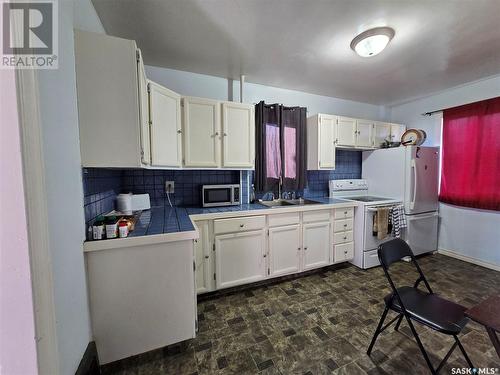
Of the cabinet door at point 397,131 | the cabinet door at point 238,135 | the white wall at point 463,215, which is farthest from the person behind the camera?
the cabinet door at point 397,131

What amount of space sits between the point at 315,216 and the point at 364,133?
1.66 m

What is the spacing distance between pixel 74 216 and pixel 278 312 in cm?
175

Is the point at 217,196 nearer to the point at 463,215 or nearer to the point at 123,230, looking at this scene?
the point at 123,230

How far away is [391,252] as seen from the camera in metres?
1.45

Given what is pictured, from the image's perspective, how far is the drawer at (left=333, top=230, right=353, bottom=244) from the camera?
2607 mm

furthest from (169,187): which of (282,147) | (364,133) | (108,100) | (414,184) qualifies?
(414,184)

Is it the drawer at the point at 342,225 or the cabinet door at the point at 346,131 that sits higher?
the cabinet door at the point at 346,131

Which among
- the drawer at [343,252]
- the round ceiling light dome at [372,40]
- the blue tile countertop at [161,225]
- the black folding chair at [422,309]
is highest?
the round ceiling light dome at [372,40]

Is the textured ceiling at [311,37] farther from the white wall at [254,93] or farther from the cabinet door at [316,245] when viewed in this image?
the cabinet door at [316,245]

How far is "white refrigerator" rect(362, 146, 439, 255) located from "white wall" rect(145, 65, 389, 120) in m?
0.96

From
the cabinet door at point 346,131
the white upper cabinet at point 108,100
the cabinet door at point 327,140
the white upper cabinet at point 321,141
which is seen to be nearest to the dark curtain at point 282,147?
the white upper cabinet at point 321,141

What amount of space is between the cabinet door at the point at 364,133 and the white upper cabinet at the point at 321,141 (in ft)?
1.52

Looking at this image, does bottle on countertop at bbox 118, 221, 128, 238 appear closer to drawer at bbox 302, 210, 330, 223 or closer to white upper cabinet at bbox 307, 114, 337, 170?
drawer at bbox 302, 210, 330, 223

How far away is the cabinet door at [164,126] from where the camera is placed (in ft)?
5.46
